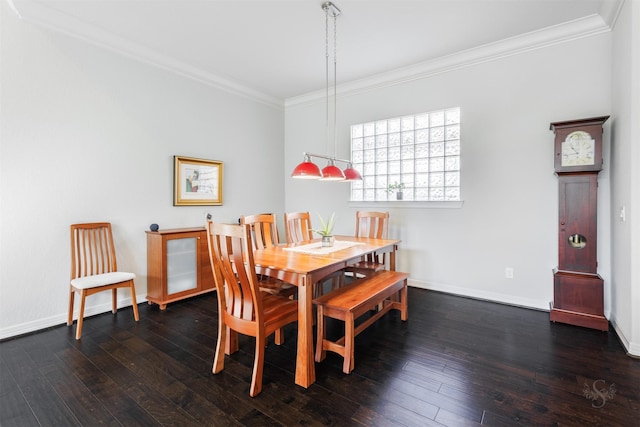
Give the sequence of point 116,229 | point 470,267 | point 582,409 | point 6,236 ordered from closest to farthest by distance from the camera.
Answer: point 582,409, point 6,236, point 116,229, point 470,267

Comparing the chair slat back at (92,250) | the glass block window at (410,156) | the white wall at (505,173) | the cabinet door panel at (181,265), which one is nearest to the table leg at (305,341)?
the cabinet door panel at (181,265)

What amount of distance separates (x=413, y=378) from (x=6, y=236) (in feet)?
11.7

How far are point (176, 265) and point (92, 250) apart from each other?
82 cm

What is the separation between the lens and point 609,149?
2912mm

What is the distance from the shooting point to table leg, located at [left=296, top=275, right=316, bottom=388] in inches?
79.3

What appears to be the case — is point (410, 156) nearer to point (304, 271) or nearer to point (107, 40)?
point (304, 271)

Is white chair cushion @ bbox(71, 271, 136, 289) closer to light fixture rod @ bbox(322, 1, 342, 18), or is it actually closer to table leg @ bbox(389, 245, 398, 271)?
table leg @ bbox(389, 245, 398, 271)

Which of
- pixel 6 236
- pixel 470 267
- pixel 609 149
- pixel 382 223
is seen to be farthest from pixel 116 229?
pixel 609 149

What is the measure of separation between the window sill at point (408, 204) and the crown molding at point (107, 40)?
2.53m

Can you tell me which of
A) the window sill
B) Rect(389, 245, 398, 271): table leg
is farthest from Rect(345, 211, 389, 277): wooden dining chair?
the window sill

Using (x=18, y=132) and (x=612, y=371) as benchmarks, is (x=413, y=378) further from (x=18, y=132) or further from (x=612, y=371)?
(x=18, y=132)

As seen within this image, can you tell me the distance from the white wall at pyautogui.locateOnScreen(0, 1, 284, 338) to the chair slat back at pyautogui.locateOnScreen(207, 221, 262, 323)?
77.7 inches

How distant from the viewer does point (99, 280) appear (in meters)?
2.88

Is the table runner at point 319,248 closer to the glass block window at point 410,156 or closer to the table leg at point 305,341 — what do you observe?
the table leg at point 305,341
